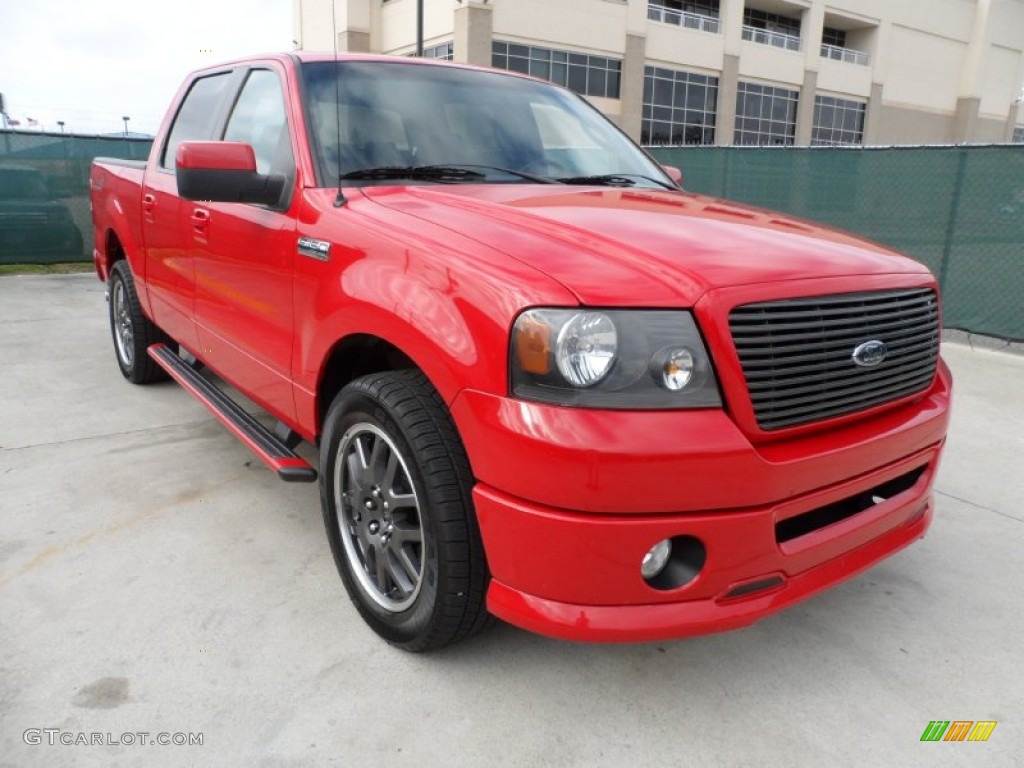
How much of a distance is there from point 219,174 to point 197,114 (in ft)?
5.77

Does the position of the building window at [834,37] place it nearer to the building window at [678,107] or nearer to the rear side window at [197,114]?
the building window at [678,107]

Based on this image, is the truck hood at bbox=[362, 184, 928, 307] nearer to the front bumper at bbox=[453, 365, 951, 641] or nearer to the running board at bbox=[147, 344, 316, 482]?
the front bumper at bbox=[453, 365, 951, 641]

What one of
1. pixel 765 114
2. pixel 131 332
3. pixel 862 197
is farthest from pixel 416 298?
pixel 765 114

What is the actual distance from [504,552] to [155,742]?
1.03 meters

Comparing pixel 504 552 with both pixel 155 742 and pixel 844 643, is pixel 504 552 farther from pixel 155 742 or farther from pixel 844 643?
pixel 844 643

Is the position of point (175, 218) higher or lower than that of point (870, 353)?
higher

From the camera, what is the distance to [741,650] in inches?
96.5

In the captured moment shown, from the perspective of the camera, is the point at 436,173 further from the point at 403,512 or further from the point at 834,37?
the point at 834,37

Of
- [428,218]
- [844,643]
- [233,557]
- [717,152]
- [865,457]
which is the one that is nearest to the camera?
[865,457]

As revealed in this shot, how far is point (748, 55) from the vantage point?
39.9m

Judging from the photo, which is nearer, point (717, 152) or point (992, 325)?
point (992, 325)

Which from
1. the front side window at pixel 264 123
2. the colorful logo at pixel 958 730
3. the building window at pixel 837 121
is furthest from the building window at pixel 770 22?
the colorful logo at pixel 958 730

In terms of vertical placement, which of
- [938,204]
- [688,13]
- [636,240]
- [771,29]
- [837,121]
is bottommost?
[938,204]

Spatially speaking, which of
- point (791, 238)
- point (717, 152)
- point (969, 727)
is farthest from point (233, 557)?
point (717, 152)
